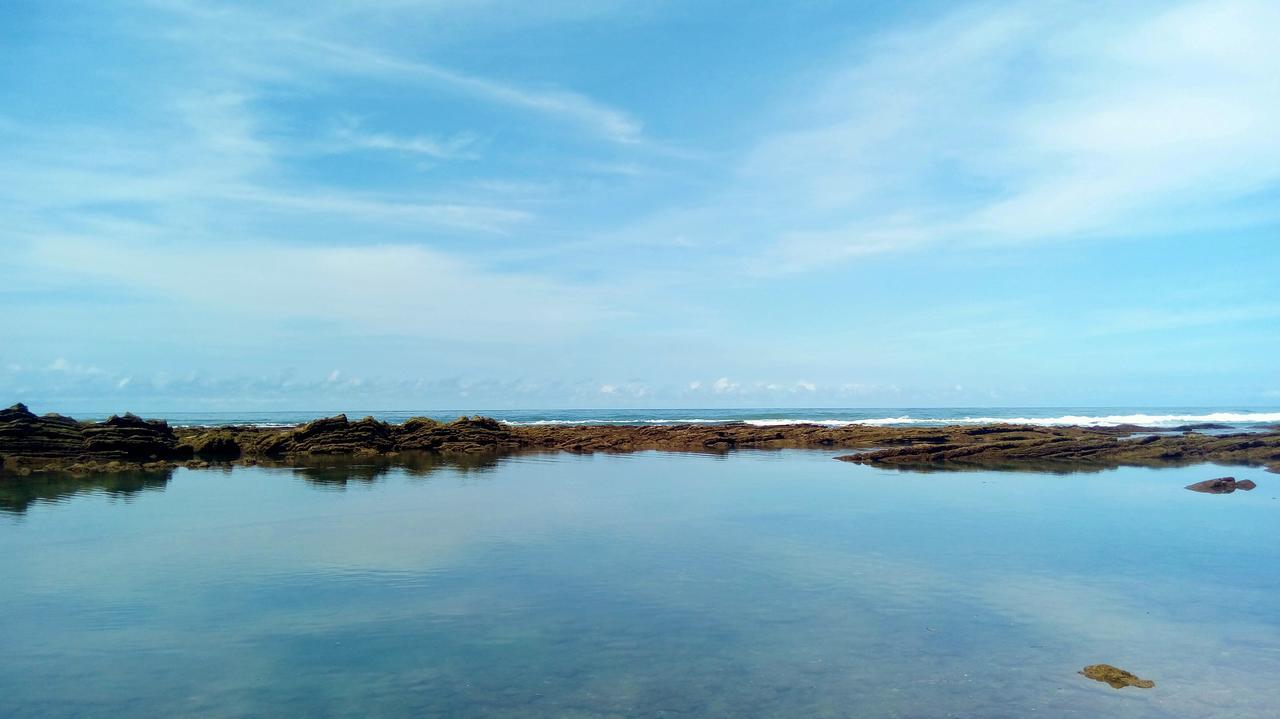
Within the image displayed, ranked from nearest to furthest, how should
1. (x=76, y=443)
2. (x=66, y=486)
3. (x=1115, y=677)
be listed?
(x=1115, y=677), (x=66, y=486), (x=76, y=443)

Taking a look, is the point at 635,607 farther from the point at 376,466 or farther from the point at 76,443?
the point at 76,443

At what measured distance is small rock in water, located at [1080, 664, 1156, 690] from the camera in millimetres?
7746

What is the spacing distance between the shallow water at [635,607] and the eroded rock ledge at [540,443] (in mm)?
12212

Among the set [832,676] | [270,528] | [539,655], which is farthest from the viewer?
[270,528]

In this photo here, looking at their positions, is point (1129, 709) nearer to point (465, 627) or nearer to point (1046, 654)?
point (1046, 654)

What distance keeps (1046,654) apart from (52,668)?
11.5 metres

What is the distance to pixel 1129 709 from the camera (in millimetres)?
7219

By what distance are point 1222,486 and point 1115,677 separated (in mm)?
19696

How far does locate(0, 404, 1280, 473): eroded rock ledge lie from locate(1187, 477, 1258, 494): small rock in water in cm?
650

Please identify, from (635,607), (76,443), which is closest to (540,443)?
(76,443)

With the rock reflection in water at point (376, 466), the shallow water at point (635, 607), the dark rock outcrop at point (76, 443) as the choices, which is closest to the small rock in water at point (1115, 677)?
the shallow water at point (635, 607)

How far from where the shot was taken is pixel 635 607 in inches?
407

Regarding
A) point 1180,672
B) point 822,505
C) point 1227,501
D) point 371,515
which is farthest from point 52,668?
point 1227,501

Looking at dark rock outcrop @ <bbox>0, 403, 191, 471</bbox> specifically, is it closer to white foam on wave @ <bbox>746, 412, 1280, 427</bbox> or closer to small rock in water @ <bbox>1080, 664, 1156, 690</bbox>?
small rock in water @ <bbox>1080, 664, 1156, 690</bbox>
